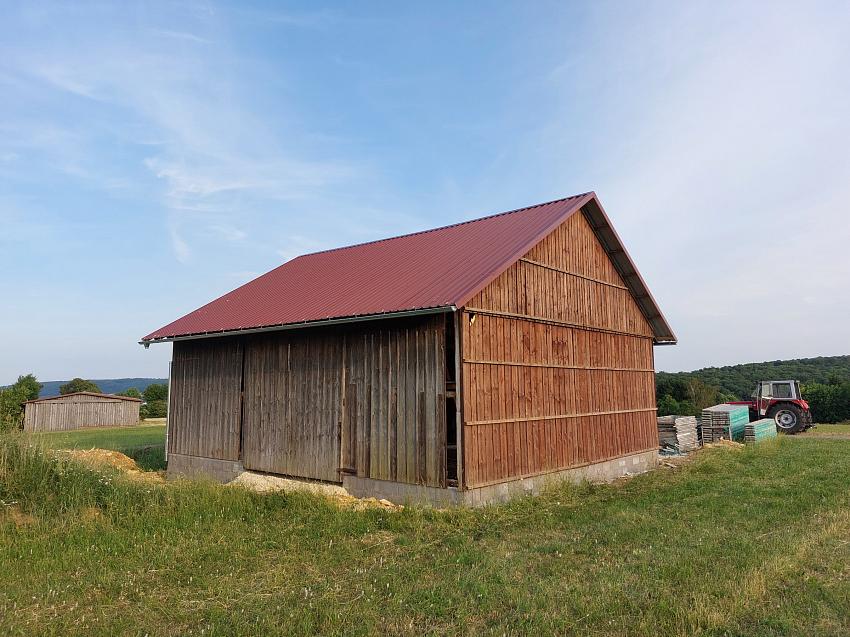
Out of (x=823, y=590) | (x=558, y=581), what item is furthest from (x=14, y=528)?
(x=823, y=590)

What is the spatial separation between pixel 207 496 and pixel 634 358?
12388 mm

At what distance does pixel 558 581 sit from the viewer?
6.80 meters

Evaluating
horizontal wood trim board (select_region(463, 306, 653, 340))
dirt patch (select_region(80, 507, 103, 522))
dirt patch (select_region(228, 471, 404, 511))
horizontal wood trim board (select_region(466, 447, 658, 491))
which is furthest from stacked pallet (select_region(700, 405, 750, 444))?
dirt patch (select_region(80, 507, 103, 522))

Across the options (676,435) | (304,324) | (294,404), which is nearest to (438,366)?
(304,324)

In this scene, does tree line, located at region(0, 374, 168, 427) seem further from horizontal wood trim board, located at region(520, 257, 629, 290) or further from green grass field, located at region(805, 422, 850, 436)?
Answer: green grass field, located at region(805, 422, 850, 436)

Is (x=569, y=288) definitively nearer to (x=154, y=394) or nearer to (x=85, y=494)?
(x=85, y=494)

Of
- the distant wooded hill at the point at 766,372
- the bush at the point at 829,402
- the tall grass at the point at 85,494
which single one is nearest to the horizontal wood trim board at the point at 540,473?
the tall grass at the point at 85,494

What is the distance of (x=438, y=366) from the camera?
11328mm

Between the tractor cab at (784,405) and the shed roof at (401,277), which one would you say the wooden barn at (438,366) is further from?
the tractor cab at (784,405)

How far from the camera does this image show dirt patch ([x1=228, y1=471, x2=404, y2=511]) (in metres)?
11.2

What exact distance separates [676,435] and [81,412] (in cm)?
4039

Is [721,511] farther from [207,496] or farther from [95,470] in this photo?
[95,470]

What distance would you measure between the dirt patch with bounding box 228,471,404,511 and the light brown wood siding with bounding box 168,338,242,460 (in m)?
0.88

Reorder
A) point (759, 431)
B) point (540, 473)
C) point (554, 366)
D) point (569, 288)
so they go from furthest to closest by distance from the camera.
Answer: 1. point (759, 431)
2. point (569, 288)
3. point (554, 366)
4. point (540, 473)
